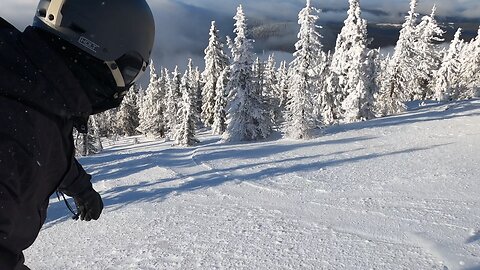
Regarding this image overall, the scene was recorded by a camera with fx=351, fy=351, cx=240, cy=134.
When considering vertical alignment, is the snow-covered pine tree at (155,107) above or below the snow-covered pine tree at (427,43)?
below

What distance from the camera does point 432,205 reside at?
8.23 m

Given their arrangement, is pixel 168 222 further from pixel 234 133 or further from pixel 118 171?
pixel 234 133

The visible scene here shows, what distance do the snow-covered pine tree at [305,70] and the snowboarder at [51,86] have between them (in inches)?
879

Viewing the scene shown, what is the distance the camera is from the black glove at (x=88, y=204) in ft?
8.52

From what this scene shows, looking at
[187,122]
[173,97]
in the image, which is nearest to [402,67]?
[187,122]

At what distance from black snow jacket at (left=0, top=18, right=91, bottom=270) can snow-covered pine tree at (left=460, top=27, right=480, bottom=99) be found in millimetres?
51163

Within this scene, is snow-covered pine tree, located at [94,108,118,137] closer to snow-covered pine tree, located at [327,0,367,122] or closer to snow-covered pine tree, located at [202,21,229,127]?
snow-covered pine tree, located at [202,21,229,127]

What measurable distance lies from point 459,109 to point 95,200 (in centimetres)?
2999

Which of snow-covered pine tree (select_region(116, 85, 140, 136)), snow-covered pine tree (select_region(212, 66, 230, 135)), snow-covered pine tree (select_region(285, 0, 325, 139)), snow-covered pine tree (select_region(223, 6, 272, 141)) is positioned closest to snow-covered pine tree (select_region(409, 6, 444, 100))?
snow-covered pine tree (select_region(285, 0, 325, 139))

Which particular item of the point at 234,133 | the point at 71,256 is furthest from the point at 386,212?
the point at 234,133

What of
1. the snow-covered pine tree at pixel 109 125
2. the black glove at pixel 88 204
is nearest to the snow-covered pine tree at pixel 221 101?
the snow-covered pine tree at pixel 109 125

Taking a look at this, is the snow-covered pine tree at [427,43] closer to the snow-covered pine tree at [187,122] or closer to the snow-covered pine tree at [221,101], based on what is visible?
the snow-covered pine tree at [221,101]

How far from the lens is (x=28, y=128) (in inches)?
53.5

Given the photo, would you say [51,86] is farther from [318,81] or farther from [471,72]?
[471,72]
